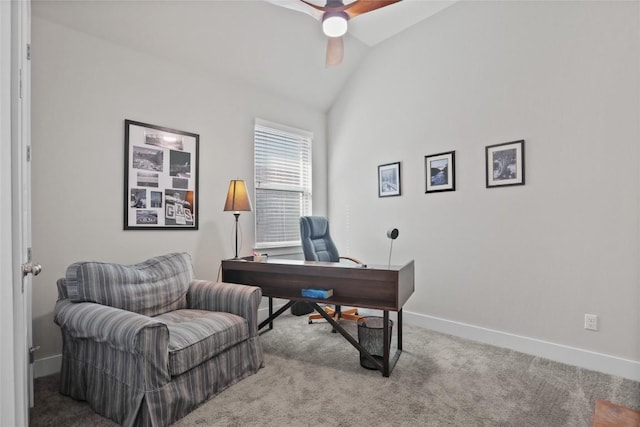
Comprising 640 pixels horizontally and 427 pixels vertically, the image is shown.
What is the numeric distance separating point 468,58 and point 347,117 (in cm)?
165

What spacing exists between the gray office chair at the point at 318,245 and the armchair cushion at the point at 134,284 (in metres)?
1.23

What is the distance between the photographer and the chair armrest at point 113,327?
1.76 metres

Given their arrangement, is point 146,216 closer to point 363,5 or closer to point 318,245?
point 318,245

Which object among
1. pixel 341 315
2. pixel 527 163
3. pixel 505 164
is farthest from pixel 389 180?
pixel 341 315

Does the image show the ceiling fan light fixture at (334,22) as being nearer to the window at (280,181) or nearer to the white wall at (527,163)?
the white wall at (527,163)

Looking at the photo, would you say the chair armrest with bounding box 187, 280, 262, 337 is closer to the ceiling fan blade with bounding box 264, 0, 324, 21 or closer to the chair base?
the chair base

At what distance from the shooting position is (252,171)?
3.95 m

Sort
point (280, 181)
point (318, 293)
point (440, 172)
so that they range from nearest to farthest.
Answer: point (318, 293)
point (440, 172)
point (280, 181)

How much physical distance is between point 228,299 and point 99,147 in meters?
1.66

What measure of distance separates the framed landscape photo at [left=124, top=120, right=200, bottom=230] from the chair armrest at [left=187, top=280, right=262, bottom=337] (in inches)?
32.0

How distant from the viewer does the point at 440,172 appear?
140 inches

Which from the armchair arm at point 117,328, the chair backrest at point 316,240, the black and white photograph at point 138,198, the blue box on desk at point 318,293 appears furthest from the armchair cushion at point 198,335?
the chair backrest at point 316,240

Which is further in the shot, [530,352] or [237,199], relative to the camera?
[237,199]

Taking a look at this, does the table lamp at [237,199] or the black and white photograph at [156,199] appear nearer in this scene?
the black and white photograph at [156,199]
